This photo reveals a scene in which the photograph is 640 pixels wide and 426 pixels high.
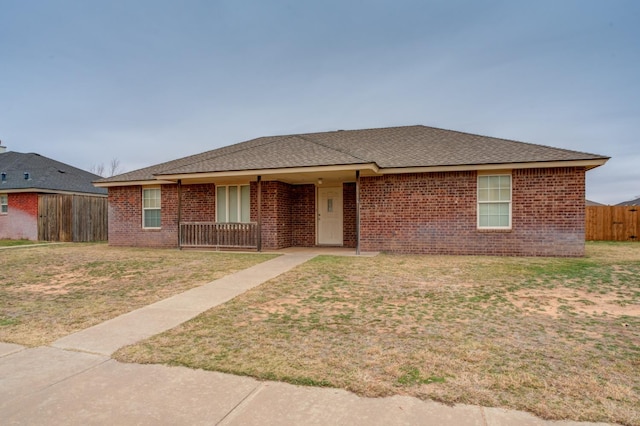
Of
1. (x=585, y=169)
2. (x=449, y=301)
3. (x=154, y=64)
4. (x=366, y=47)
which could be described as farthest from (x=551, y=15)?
(x=154, y=64)

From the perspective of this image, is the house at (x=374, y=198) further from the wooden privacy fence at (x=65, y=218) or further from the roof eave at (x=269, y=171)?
the wooden privacy fence at (x=65, y=218)

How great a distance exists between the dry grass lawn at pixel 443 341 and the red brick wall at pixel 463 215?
4.21 m

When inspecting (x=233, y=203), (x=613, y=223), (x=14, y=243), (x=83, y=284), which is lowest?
(x=14, y=243)

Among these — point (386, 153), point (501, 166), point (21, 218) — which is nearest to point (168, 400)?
point (501, 166)

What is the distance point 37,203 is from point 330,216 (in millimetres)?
16393

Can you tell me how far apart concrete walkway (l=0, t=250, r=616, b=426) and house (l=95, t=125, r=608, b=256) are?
8796 millimetres

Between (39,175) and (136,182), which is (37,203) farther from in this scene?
(136,182)

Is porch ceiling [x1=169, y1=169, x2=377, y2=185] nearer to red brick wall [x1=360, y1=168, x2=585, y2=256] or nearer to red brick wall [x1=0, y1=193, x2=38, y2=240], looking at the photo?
red brick wall [x1=360, y1=168, x2=585, y2=256]

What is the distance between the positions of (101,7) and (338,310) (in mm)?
14873

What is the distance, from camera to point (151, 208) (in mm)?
15703

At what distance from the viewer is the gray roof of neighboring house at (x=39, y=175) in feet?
67.2

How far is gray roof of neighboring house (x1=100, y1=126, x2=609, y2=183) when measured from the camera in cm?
1179

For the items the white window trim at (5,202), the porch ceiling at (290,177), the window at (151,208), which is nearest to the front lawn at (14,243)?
the white window trim at (5,202)

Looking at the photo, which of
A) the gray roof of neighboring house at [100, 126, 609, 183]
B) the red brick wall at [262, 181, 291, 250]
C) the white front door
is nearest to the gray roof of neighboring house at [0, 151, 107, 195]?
the gray roof of neighboring house at [100, 126, 609, 183]
